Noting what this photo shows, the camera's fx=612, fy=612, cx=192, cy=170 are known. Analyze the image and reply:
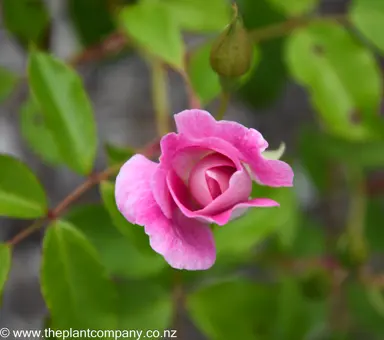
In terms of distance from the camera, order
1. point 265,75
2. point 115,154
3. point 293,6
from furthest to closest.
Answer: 1. point 265,75
2. point 293,6
3. point 115,154

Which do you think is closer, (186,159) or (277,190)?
(186,159)

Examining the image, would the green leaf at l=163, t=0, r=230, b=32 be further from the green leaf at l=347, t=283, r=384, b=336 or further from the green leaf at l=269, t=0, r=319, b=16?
the green leaf at l=347, t=283, r=384, b=336

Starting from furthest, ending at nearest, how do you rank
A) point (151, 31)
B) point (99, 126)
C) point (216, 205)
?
1. point (99, 126)
2. point (151, 31)
3. point (216, 205)

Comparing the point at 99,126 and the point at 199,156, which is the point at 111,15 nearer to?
the point at 99,126

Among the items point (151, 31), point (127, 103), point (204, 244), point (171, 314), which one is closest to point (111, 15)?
point (151, 31)

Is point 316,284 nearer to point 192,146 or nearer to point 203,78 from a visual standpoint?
point 203,78

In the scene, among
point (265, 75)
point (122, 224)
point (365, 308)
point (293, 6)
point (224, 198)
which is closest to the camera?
point (224, 198)

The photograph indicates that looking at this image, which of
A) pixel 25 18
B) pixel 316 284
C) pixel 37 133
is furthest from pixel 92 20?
pixel 316 284
